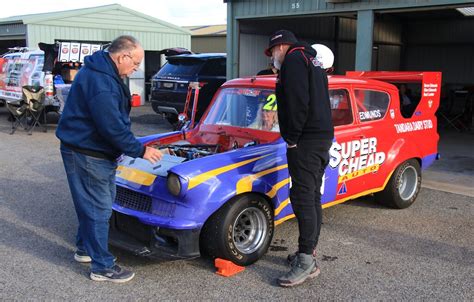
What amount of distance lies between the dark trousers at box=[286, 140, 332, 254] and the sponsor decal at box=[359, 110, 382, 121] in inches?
60.5

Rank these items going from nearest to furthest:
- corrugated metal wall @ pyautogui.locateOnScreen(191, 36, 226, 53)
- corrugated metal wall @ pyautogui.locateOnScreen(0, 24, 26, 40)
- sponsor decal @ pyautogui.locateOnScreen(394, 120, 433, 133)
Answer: sponsor decal @ pyautogui.locateOnScreen(394, 120, 433, 133) < corrugated metal wall @ pyautogui.locateOnScreen(0, 24, 26, 40) < corrugated metal wall @ pyautogui.locateOnScreen(191, 36, 226, 53)

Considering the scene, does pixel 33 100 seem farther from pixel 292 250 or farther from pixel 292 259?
pixel 292 259

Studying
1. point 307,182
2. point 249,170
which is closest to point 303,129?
point 307,182

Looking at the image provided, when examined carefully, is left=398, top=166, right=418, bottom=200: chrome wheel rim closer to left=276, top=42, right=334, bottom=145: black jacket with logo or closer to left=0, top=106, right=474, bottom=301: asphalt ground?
left=0, top=106, right=474, bottom=301: asphalt ground

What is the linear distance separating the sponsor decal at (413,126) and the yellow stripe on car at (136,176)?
294cm

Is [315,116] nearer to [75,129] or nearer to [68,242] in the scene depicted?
[75,129]

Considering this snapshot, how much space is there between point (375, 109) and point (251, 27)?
23.2 ft

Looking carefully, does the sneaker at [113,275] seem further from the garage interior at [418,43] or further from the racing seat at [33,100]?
the garage interior at [418,43]

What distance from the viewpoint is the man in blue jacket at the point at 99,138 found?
352 cm

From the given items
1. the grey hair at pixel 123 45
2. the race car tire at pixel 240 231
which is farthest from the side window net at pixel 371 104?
the grey hair at pixel 123 45

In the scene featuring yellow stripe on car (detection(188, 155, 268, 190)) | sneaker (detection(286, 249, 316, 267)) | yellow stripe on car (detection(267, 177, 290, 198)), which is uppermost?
yellow stripe on car (detection(188, 155, 268, 190))

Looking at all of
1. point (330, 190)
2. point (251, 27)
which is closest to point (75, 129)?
point (330, 190)

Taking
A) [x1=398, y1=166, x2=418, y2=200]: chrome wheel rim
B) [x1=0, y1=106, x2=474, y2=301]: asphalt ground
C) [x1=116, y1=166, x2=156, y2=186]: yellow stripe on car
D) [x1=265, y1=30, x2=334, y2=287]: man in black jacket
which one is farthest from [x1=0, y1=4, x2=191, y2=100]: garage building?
→ [x1=265, y1=30, x2=334, y2=287]: man in black jacket

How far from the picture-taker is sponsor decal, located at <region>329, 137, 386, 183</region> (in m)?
4.80
